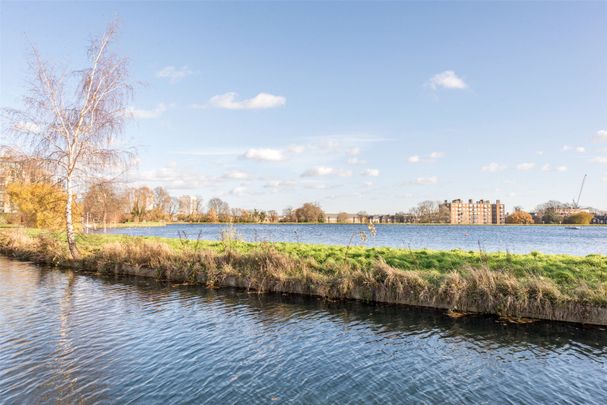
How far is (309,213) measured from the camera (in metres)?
153

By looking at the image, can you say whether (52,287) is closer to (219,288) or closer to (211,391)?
(219,288)

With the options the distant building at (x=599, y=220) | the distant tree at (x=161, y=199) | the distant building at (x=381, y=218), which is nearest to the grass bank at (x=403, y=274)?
the distant tree at (x=161, y=199)

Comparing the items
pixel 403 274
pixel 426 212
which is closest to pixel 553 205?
pixel 426 212

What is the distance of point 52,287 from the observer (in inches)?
656

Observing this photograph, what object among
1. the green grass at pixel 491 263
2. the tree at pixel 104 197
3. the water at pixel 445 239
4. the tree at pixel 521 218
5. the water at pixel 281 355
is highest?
the tree at pixel 104 197

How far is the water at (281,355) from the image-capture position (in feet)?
23.1

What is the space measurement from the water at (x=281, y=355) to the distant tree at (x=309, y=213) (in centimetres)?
13847

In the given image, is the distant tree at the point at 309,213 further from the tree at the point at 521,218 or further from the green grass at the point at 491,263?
the green grass at the point at 491,263

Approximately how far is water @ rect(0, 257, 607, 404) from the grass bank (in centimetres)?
71

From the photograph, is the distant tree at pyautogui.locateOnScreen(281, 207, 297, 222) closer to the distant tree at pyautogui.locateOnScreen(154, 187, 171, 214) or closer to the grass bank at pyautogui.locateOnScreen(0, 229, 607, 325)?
the distant tree at pyautogui.locateOnScreen(154, 187, 171, 214)

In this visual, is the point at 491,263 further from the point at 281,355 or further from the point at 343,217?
the point at 343,217

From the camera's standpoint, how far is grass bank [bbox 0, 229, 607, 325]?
1211cm

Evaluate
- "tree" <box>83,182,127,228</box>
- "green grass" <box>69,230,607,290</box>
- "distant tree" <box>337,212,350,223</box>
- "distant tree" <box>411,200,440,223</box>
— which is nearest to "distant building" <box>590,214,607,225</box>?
"distant tree" <box>411,200,440,223</box>

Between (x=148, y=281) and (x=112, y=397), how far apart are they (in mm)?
13004
